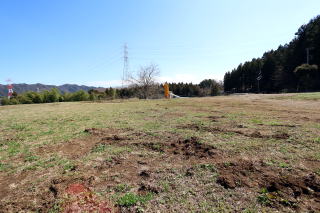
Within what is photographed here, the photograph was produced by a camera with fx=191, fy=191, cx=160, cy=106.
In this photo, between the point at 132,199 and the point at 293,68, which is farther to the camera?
the point at 293,68

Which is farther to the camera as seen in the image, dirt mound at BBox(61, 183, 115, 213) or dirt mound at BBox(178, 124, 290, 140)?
dirt mound at BBox(178, 124, 290, 140)

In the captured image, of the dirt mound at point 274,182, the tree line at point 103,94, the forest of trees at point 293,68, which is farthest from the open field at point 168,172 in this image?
the tree line at point 103,94

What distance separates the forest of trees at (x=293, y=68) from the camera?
24.8 metres

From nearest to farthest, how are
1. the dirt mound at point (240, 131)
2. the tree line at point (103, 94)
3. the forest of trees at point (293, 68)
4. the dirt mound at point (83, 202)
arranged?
the dirt mound at point (83, 202), the dirt mound at point (240, 131), the forest of trees at point (293, 68), the tree line at point (103, 94)

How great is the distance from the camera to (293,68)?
32.4 metres

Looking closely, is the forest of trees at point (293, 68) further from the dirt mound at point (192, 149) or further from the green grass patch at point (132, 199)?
the green grass patch at point (132, 199)

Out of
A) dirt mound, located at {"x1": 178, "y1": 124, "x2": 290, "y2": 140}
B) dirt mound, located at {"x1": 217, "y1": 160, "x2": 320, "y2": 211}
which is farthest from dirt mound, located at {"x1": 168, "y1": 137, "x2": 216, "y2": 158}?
dirt mound, located at {"x1": 178, "y1": 124, "x2": 290, "y2": 140}

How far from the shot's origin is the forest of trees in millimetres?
24837

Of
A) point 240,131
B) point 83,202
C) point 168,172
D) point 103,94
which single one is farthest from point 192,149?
point 103,94

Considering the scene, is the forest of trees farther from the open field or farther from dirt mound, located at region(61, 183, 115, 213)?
dirt mound, located at region(61, 183, 115, 213)

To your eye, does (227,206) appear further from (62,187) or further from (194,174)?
(62,187)

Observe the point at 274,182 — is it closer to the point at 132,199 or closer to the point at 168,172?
the point at 168,172

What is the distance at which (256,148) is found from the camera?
3.49 metres

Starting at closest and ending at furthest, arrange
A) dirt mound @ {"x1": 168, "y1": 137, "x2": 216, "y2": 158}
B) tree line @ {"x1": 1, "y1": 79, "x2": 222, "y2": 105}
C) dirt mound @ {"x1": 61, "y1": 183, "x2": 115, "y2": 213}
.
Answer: dirt mound @ {"x1": 61, "y1": 183, "x2": 115, "y2": 213}, dirt mound @ {"x1": 168, "y1": 137, "x2": 216, "y2": 158}, tree line @ {"x1": 1, "y1": 79, "x2": 222, "y2": 105}
